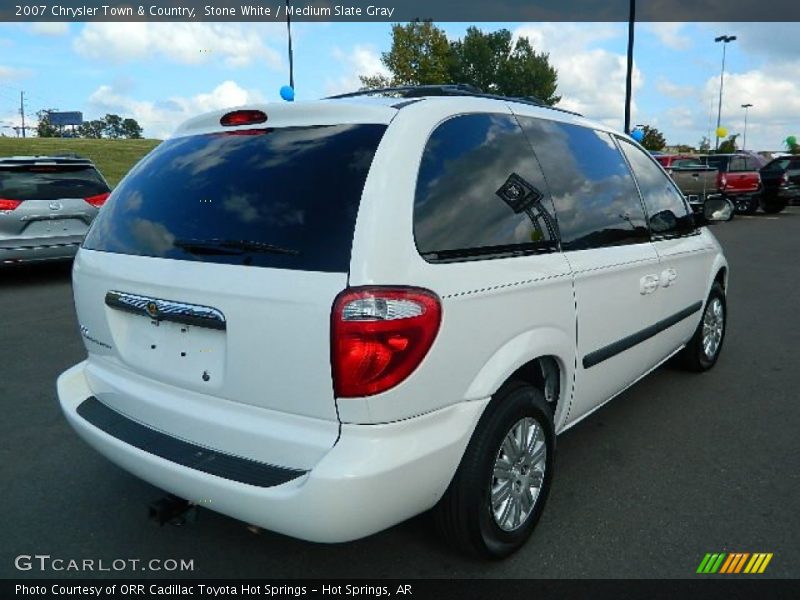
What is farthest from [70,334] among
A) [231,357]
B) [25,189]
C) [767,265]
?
[767,265]

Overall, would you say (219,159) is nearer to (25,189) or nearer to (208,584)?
(208,584)

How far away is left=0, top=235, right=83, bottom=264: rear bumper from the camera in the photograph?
7793 millimetres

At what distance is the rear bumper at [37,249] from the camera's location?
7.79m

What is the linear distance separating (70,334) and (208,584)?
13.9 ft

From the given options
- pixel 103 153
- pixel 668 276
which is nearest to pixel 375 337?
pixel 668 276

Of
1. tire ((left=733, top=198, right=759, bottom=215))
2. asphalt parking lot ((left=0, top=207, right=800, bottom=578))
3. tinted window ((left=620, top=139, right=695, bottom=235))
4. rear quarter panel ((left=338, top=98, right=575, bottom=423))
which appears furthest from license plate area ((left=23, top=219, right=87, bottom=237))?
tire ((left=733, top=198, right=759, bottom=215))

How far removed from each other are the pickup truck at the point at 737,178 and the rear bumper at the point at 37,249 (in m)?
17.9

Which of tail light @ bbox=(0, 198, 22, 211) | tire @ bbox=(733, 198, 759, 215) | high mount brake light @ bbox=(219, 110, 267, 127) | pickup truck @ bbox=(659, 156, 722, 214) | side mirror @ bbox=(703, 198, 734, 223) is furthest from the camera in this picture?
tire @ bbox=(733, 198, 759, 215)

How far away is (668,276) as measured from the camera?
3.61 m

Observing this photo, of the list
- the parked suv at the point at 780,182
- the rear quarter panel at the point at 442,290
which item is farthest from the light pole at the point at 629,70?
the rear quarter panel at the point at 442,290

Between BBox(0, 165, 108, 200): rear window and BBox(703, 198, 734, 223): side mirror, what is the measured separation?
293 inches
